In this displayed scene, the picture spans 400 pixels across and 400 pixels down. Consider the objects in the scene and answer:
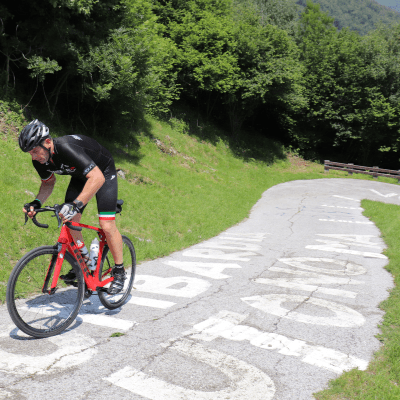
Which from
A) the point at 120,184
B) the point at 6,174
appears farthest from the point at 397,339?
the point at 120,184

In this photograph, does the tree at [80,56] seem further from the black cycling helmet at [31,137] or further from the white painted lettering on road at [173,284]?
the black cycling helmet at [31,137]

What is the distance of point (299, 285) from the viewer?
231 inches

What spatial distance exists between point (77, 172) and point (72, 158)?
0.57 feet

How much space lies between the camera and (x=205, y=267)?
688cm

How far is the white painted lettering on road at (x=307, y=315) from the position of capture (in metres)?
4.40

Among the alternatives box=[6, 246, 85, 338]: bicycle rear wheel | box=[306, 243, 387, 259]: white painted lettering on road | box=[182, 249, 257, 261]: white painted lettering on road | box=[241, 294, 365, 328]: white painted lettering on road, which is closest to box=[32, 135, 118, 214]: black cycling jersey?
box=[6, 246, 85, 338]: bicycle rear wheel

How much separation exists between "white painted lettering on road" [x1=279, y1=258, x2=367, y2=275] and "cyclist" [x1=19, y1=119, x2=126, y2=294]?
13.0ft

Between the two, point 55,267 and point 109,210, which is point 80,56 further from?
point 55,267

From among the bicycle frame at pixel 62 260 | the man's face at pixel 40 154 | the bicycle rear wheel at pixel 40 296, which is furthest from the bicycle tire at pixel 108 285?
the man's face at pixel 40 154

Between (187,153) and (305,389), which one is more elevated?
(187,153)

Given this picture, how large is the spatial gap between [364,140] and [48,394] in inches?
1517

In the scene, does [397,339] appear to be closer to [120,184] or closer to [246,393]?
[246,393]

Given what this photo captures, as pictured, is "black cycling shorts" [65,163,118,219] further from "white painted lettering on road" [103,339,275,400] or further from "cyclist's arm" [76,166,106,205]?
"white painted lettering on road" [103,339,275,400]

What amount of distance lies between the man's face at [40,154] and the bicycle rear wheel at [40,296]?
34.7 inches
